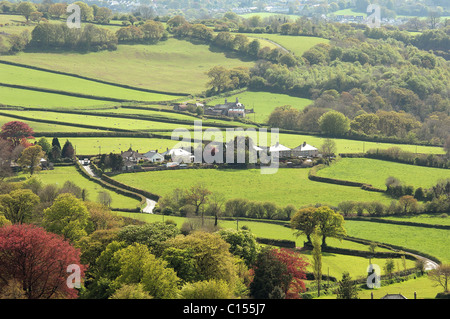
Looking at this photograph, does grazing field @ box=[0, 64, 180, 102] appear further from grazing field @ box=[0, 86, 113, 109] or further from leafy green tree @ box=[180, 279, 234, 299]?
leafy green tree @ box=[180, 279, 234, 299]

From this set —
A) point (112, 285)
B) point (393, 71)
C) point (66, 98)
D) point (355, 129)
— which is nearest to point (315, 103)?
point (355, 129)

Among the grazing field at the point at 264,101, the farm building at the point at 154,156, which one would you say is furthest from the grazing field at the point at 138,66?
the farm building at the point at 154,156

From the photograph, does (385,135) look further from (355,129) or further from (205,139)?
(205,139)

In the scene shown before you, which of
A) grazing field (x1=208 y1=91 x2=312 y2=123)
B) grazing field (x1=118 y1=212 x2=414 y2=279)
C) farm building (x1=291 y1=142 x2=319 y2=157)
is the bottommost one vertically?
grazing field (x1=208 y1=91 x2=312 y2=123)

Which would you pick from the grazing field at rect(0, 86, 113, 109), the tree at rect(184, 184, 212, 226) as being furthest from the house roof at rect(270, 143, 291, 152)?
the grazing field at rect(0, 86, 113, 109)

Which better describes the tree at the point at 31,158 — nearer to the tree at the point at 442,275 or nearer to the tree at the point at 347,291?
the tree at the point at 347,291
